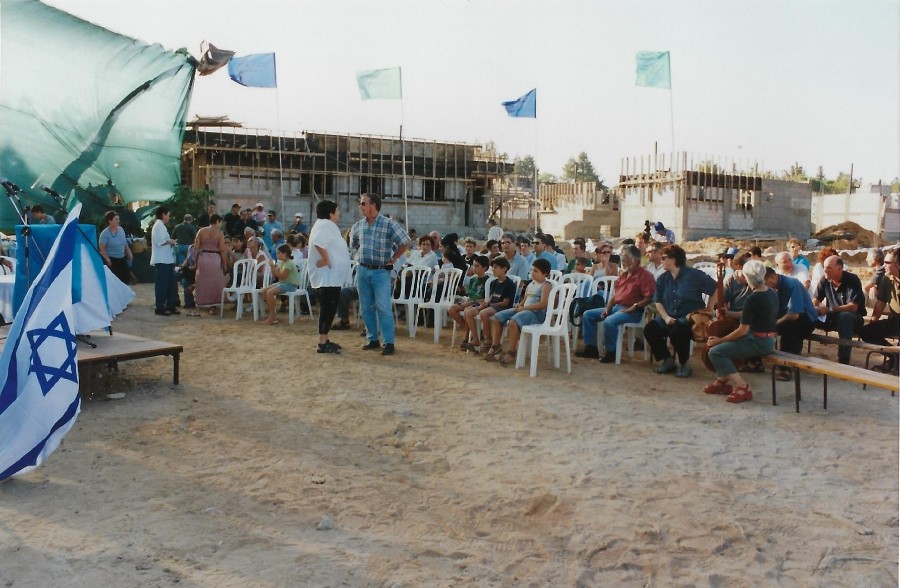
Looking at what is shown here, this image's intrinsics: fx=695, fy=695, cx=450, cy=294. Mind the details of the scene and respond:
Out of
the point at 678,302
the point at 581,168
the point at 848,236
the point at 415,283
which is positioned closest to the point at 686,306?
the point at 678,302

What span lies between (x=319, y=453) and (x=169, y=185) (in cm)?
1288

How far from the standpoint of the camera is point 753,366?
281 inches

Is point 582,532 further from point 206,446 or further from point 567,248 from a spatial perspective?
point 567,248

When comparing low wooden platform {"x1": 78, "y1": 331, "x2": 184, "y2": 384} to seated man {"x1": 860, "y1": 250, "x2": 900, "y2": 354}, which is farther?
seated man {"x1": 860, "y1": 250, "x2": 900, "y2": 354}

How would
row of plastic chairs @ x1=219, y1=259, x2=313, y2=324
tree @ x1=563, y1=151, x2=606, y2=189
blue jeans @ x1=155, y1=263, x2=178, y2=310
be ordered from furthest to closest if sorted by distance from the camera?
1. tree @ x1=563, y1=151, x2=606, y2=189
2. blue jeans @ x1=155, y1=263, x2=178, y2=310
3. row of plastic chairs @ x1=219, y1=259, x2=313, y2=324

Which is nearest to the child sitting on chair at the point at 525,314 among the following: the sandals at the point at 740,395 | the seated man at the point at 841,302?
the sandals at the point at 740,395

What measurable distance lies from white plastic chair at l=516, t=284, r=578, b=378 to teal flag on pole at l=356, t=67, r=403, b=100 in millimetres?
9520

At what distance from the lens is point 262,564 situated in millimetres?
2986

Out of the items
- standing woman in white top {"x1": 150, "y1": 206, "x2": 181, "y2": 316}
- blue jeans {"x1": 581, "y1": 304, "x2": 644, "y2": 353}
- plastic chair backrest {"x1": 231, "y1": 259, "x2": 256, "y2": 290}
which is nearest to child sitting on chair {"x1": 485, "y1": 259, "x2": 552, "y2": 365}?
blue jeans {"x1": 581, "y1": 304, "x2": 644, "y2": 353}

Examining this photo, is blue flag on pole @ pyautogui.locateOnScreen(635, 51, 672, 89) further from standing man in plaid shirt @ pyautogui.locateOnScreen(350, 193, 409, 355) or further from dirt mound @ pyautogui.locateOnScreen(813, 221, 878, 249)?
dirt mound @ pyautogui.locateOnScreen(813, 221, 878, 249)

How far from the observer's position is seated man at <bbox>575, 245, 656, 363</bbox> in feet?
23.8

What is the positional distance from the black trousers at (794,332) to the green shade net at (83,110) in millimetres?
12669

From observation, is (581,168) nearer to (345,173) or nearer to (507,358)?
(345,173)

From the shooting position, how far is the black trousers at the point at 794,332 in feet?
22.6
